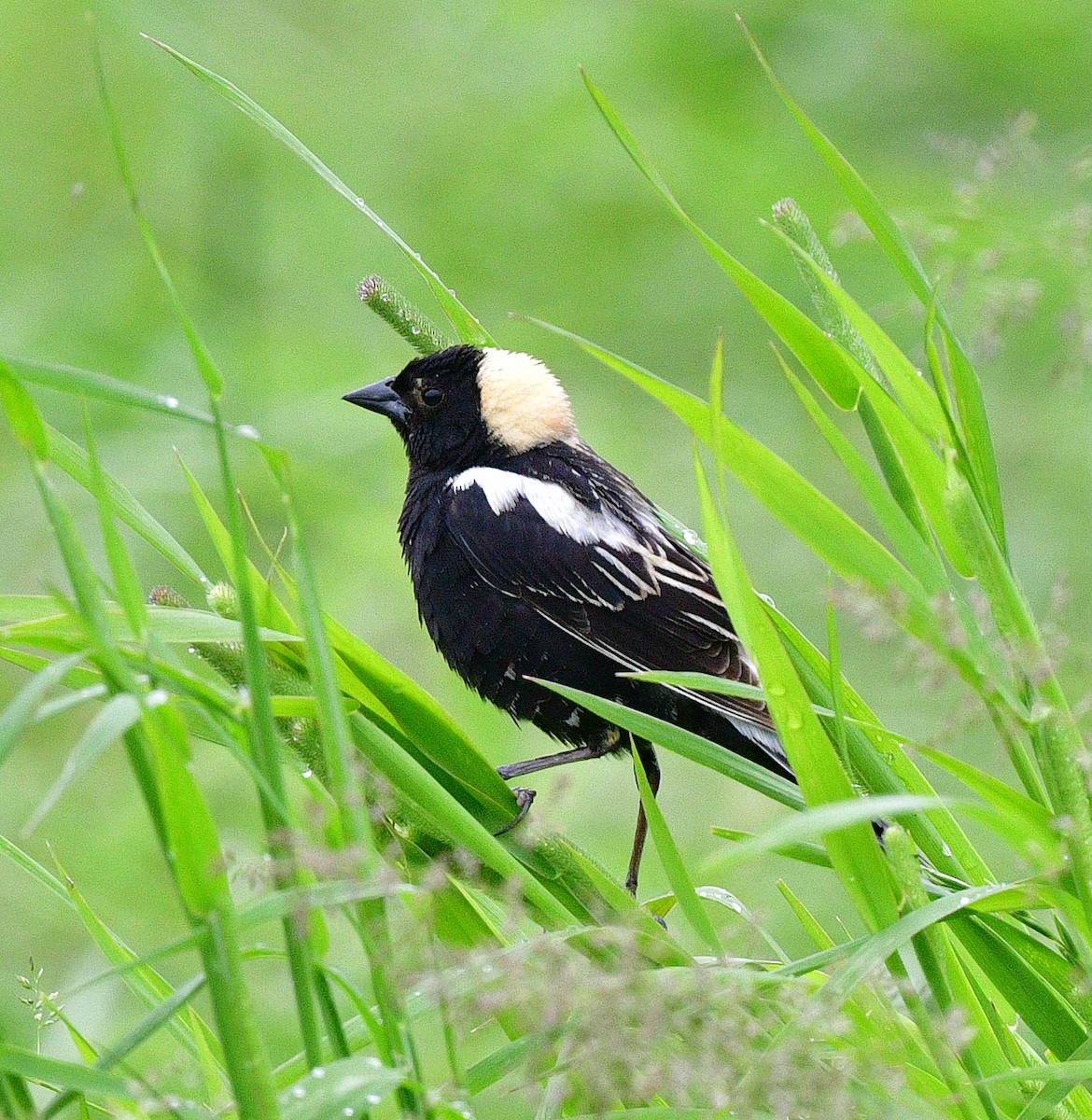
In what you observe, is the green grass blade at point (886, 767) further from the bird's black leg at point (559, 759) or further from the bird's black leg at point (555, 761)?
the bird's black leg at point (559, 759)

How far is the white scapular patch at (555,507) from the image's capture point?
230 cm

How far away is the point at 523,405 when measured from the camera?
2611 mm

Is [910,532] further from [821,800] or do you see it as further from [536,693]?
[536,693]

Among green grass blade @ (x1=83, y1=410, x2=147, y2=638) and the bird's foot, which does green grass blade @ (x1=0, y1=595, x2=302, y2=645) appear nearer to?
green grass blade @ (x1=83, y1=410, x2=147, y2=638)

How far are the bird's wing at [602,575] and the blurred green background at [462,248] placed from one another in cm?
95

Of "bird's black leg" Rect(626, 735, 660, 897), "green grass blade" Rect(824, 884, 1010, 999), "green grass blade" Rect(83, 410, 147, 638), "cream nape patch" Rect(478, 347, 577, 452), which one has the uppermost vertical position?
"cream nape patch" Rect(478, 347, 577, 452)

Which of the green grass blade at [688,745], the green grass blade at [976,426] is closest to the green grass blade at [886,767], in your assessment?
the green grass blade at [688,745]

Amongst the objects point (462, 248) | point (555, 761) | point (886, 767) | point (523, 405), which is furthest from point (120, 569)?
point (462, 248)

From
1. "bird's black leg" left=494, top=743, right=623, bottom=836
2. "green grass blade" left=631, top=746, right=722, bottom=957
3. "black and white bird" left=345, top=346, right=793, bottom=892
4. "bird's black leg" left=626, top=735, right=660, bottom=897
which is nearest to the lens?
"green grass blade" left=631, top=746, right=722, bottom=957

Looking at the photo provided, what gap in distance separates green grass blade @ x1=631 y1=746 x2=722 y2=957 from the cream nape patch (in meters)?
1.41

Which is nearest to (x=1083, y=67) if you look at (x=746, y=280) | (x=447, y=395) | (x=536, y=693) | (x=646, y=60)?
(x=646, y=60)

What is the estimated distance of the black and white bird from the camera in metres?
2.21

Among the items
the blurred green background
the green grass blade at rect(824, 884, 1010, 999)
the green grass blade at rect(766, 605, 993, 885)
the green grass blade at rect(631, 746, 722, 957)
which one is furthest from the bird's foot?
the blurred green background

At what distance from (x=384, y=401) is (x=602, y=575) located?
0.67 metres
